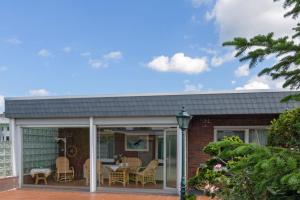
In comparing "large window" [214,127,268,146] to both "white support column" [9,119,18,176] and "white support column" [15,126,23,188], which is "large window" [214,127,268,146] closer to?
"white support column" [15,126,23,188]

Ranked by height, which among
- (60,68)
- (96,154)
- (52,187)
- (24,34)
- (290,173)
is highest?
(24,34)

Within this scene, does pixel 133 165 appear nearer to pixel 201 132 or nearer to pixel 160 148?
pixel 160 148

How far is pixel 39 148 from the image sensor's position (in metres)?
16.5

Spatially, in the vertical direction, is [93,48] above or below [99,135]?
above

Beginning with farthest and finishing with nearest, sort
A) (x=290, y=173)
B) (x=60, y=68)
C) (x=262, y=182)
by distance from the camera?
1. (x=60, y=68)
2. (x=262, y=182)
3. (x=290, y=173)

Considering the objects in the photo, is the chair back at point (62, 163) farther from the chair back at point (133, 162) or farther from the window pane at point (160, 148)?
the window pane at point (160, 148)

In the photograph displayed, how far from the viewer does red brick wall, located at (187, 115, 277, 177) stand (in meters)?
14.0

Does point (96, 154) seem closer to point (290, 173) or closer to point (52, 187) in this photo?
point (52, 187)

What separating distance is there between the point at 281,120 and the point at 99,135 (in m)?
7.88

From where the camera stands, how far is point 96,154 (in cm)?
1490

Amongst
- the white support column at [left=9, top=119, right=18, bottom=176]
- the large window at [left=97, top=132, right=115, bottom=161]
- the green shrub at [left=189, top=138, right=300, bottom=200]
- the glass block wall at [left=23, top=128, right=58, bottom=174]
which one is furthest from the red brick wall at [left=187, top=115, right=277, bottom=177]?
the green shrub at [left=189, top=138, right=300, bottom=200]

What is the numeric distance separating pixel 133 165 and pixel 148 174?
3.03 feet

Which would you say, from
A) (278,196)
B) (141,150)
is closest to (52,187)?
(141,150)

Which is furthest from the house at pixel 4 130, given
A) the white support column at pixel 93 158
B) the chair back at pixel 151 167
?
the chair back at pixel 151 167
